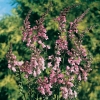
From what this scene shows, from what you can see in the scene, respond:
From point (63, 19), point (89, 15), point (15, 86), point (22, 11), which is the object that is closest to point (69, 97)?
point (63, 19)

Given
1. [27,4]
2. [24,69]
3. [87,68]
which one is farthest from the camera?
[27,4]

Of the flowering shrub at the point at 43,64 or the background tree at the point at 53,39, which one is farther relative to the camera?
the background tree at the point at 53,39

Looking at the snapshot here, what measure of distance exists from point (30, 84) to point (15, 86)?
Answer: 185 centimetres

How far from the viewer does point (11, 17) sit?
7676 millimetres

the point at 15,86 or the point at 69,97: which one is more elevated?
the point at 15,86

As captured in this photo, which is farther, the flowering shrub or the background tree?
the background tree

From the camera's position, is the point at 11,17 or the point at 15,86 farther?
the point at 11,17

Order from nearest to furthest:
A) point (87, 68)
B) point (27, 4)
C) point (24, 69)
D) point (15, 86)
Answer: point (24, 69) → point (87, 68) → point (15, 86) → point (27, 4)

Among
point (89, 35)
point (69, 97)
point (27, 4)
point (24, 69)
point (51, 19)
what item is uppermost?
point (27, 4)

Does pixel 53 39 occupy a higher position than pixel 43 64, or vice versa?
pixel 53 39

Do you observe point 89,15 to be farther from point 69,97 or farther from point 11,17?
point 69,97

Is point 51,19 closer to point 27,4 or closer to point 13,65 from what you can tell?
point 27,4

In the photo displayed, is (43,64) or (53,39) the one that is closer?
(43,64)

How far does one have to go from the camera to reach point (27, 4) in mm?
7434
